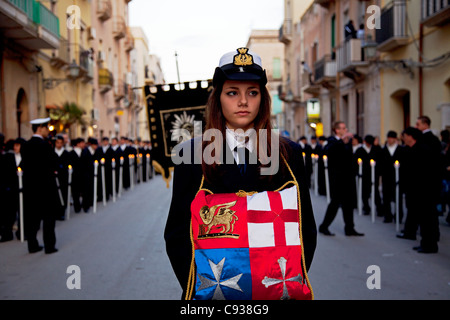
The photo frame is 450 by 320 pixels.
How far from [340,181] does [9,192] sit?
6.20m

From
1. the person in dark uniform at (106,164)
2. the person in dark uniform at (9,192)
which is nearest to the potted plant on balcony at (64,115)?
the person in dark uniform at (106,164)

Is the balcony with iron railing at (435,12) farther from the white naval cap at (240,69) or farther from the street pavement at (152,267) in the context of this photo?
the white naval cap at (240,69)

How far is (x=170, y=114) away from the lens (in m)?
12.5

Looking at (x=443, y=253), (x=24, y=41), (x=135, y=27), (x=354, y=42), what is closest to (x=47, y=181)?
(x=443, y=253)

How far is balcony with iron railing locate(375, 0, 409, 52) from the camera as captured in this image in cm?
1795

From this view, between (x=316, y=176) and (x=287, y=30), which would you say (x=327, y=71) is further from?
(x=287, y=30)

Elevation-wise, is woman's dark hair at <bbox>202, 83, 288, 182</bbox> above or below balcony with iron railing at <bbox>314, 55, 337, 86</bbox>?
below

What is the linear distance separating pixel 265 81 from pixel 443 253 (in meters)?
6.63

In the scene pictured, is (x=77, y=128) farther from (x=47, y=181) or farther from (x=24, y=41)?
(x=47, y=181)

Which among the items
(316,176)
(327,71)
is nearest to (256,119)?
(316,176)

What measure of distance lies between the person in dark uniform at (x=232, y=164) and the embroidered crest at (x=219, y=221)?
0.18 metres

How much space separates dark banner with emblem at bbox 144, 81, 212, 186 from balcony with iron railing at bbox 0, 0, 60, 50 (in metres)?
6.11

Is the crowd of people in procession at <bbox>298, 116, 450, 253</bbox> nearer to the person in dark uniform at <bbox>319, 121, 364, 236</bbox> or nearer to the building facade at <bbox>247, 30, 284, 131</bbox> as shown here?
the person in dark uniform at <bbox>319, 121, 364, 236</bbox>

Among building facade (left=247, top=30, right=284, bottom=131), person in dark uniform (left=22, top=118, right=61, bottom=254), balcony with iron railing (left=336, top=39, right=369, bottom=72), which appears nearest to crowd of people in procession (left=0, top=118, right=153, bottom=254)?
person in dark uniform (left=22, top=118, right=61, bottom=254)
